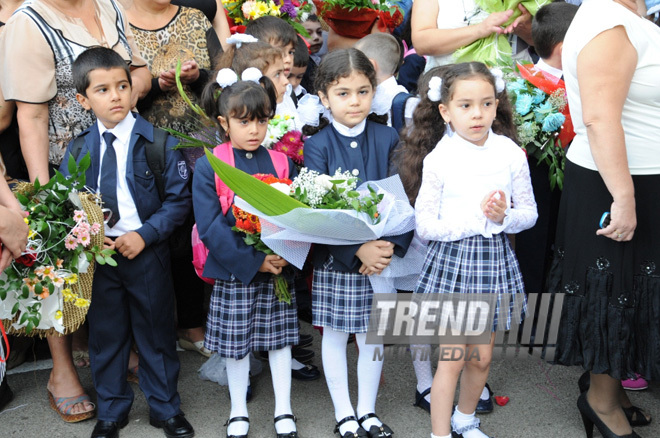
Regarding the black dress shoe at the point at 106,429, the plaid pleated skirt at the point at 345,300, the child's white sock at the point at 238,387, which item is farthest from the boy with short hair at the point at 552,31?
the black dress shoe at the point at 106,429

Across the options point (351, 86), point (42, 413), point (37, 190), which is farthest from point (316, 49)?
point (42, 413)

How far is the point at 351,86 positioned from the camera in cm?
357

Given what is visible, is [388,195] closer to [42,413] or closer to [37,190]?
[37,190]

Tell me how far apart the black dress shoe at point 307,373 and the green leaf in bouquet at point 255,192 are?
1336 millimetres

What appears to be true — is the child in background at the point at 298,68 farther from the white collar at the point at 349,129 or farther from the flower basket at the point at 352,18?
the white collar at the point at 349,129

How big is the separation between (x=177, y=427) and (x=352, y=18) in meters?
2.89

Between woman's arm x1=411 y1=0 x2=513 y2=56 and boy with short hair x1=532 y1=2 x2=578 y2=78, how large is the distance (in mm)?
248

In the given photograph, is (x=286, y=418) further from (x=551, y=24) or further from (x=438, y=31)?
(x=551, y=24)

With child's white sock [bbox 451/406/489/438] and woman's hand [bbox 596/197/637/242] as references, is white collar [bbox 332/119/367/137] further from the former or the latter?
child's white sock [bbox 451/406/489/438]

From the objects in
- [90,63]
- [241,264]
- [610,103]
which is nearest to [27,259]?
[241,264]

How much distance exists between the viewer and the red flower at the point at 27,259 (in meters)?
3.00

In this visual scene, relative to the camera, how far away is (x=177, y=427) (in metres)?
3.64

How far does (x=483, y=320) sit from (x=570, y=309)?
16.8 inches

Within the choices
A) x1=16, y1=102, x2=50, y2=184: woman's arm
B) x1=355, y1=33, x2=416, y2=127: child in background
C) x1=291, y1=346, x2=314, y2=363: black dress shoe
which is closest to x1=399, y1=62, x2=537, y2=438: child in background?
x1=355, y1=33, x2=416, y2=127: child in background
